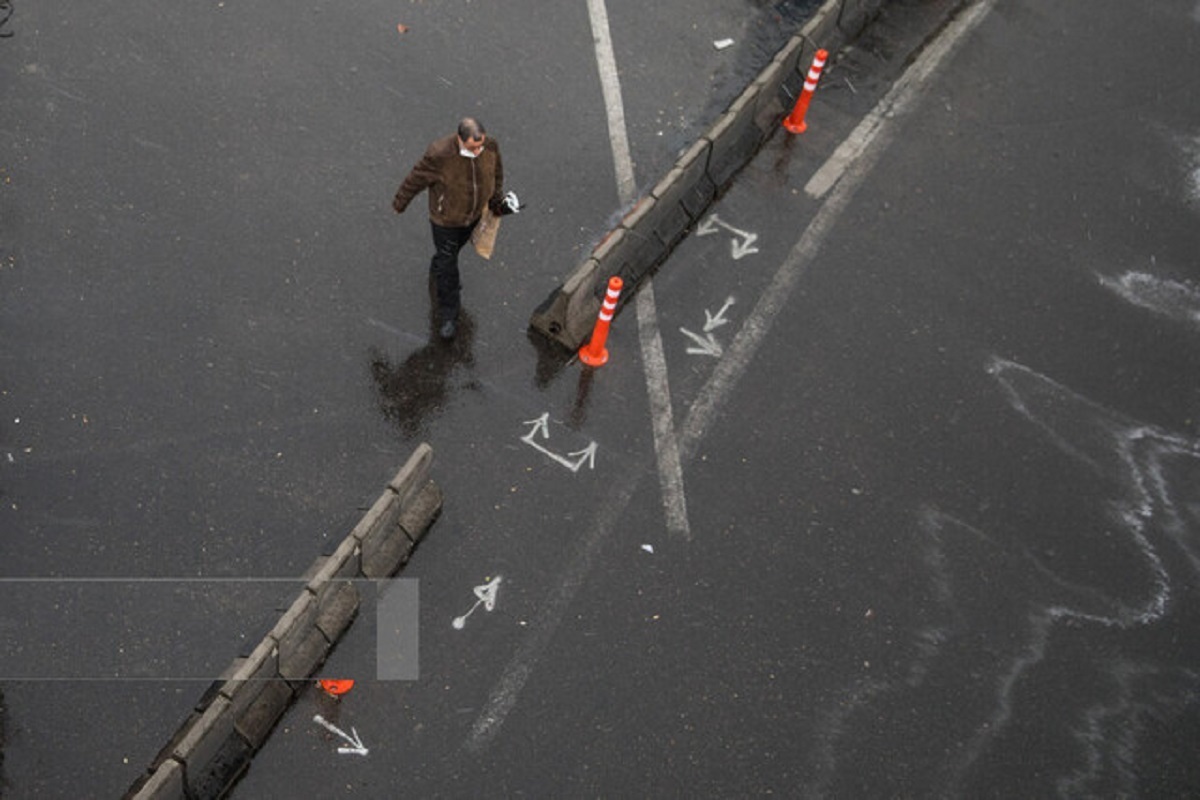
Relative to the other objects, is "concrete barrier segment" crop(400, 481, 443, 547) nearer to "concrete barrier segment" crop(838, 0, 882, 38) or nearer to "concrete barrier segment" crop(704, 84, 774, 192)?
"concrete barrier segment" crop(704, 84, 774, 192)

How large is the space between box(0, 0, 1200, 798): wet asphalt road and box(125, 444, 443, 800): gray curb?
173 millimetres

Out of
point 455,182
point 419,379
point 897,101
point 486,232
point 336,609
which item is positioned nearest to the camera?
Result: point 336,609

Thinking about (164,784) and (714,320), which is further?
(714,320)

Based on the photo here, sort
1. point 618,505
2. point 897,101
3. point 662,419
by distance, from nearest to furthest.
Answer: point 618,505 < point 662,419 < point 897,101

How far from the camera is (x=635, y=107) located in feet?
43.0

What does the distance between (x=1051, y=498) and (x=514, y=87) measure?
6177 millimetres

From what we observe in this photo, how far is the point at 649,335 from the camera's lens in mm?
11375

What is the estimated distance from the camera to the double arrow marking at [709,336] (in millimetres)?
11336

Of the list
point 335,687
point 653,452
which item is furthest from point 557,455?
point 335,687

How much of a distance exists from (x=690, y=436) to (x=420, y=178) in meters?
2.87

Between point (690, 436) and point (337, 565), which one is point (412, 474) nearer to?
point (337, 565)

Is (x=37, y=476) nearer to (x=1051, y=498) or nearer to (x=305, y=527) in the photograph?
(x=305, y=527)

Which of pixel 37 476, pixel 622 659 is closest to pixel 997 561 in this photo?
pixel 622 659

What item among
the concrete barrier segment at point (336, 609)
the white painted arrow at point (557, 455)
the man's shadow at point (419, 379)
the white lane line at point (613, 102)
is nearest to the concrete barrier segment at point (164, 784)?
the concrete barrier segment at point (336, 609)
